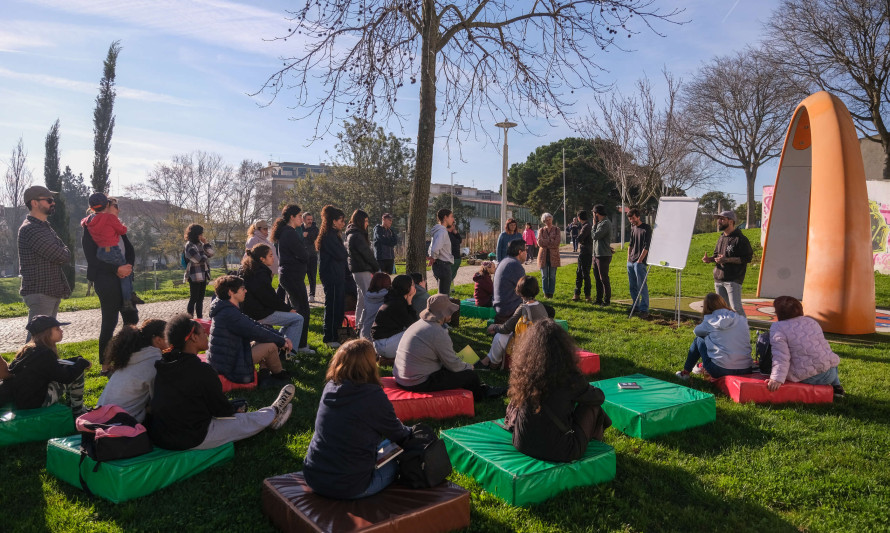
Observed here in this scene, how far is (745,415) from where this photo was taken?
17.1ft

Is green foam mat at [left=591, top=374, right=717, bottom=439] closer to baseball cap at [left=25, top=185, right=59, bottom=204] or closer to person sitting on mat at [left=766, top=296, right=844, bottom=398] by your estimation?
person sitting on mat at [left=766, top=296, right=844, bottom=398]

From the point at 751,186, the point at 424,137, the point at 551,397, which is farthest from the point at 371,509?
the point at 751,186

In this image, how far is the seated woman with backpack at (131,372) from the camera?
435 cm

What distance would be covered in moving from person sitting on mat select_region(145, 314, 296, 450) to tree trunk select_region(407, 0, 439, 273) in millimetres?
4718

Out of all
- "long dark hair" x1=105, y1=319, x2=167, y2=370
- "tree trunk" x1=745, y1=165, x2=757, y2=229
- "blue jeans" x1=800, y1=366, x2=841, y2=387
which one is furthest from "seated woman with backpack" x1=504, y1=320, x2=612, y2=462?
"tree trunk" x1=745, y1=165, x2=757, y2=229

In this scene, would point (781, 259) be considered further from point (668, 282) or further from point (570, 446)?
point (570, 446)

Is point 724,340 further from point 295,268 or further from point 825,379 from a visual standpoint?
point 295,268

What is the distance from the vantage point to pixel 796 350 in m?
5.57

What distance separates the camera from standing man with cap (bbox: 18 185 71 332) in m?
5.92

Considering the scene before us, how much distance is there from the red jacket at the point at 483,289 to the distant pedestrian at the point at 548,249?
198 cm

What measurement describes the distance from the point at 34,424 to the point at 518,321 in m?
4.80

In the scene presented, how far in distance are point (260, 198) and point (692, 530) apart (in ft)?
151

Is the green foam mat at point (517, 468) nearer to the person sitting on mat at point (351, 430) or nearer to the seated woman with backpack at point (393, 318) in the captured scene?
the person sitting on mat at point (351, 430)

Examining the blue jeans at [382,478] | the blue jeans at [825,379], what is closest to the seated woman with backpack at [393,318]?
the blue jeans at [382,478]
